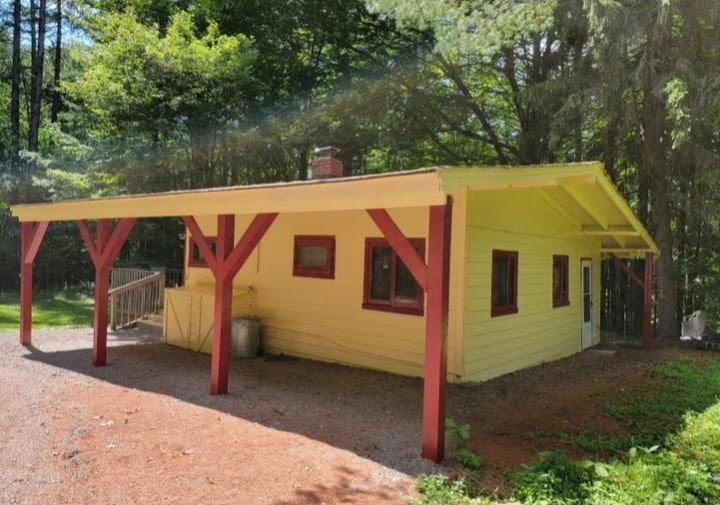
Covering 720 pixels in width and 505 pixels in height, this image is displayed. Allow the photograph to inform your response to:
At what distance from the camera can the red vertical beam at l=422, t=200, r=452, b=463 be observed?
427 centimetres

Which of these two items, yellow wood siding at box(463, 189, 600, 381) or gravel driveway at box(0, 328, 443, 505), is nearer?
gravel driveway at box(0, 328, 443, 505)

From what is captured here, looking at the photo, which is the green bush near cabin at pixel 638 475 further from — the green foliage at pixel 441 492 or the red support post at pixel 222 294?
the red support post at pixel 222 294

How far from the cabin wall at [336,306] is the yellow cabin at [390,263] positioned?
0.07ft

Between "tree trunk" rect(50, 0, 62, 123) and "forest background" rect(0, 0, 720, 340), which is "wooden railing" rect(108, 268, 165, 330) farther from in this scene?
"tree trunk" rect(50, 0, 62, 123)

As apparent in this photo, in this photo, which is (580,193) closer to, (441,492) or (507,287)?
(507,287)

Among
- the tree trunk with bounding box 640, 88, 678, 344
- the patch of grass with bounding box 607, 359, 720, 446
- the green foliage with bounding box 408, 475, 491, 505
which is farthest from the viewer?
the tree trunk with bounding box 640, 88, 678, 344

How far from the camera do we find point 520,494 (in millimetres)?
3695

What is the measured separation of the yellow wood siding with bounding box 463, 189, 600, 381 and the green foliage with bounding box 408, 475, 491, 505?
10.3 ft

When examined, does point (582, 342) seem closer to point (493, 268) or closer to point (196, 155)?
point (493, 268)

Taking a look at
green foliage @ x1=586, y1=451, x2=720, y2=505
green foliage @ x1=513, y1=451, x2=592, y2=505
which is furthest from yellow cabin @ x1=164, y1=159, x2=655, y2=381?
green foliage @ x1=586, y1=451, x2=720, y2=505

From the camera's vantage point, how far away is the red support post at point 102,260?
7254 millimetres

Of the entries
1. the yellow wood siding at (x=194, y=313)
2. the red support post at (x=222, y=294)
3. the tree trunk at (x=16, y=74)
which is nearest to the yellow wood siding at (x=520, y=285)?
the red support post at (x=222, y=294)

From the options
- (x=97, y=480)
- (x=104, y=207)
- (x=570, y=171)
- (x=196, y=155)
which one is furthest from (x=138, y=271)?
(x=570, y=171)

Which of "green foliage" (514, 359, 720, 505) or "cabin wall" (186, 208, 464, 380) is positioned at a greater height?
"cabin wall" (186, 208, 464, 380)
